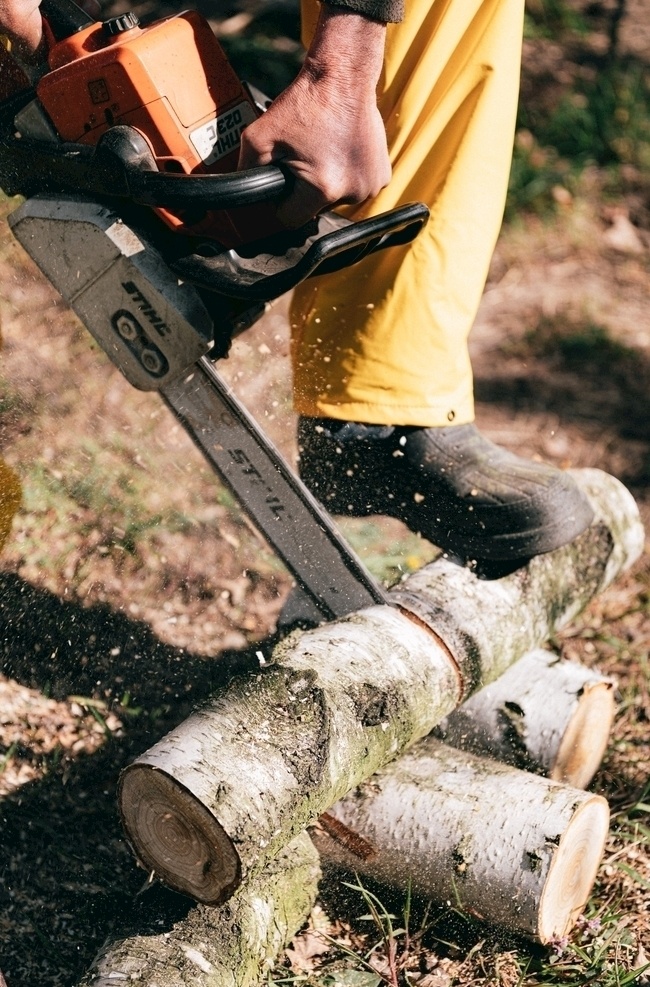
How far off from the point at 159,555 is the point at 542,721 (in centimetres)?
124

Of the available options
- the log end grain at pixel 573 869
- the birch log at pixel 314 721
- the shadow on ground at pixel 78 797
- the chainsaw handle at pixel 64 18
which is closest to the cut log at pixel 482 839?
the log end grain at pixel 573 869

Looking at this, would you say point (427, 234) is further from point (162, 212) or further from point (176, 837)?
point (176, 837)

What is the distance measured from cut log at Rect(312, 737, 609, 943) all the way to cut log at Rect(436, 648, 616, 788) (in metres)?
0.16

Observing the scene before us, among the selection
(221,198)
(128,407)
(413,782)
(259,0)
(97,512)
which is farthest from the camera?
(259,0)

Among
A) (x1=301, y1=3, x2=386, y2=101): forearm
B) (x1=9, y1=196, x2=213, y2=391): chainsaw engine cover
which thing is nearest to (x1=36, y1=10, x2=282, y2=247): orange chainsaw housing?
(x1=9, y1=196, x2=213, y2=391): chainsaw engine cover

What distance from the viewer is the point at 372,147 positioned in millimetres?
1840

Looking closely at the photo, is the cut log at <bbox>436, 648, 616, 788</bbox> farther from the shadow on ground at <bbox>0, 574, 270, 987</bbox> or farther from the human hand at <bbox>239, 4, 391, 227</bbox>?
the human hand at <bbox>239, 4, 391, 227</bbox>

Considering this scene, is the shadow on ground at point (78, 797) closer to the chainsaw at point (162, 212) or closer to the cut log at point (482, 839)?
the cut log at point (482, 839)

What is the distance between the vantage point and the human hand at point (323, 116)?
1.75 meters

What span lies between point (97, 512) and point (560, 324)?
208 centimetres

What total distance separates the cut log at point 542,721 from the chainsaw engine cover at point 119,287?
1.05m

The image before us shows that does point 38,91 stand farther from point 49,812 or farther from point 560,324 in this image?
point 560,324

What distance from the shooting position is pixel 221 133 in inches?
74.5

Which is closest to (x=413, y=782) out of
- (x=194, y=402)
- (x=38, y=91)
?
(x=194, y=402)
